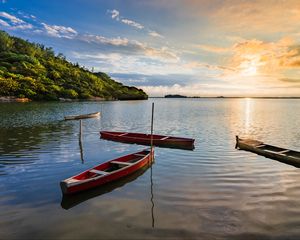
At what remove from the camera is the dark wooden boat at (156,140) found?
29781 mm

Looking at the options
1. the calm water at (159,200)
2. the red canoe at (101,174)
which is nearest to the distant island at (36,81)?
the calm water at (159,200)

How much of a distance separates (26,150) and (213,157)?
18.6 meters

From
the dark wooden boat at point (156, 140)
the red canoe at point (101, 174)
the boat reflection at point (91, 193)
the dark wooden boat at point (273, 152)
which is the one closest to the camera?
the boat reflection at point (91, 193)

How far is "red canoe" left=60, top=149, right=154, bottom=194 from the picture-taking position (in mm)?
14753

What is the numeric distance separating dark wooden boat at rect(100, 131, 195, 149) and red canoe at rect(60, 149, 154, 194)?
8133 mm

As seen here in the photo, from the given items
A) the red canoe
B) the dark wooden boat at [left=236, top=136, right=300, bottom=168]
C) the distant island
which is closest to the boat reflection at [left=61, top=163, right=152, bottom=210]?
the red canoe

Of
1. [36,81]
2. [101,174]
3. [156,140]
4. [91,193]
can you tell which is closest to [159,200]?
[91,193]

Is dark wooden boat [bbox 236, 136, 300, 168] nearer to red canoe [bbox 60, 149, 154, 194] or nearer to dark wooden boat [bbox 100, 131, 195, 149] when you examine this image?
dark wooden boat [bbox 100, 131, 195, 149]

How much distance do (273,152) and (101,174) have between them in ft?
54.4

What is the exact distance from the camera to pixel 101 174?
1688 cm

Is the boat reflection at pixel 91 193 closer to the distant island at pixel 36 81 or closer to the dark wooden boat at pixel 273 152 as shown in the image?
the dark wooden boat at pixel 273 152

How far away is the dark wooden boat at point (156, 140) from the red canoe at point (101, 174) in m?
8.13

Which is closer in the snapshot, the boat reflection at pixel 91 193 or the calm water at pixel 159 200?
the calm water at pixel 159 200

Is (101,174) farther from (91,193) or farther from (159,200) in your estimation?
(159,200)
